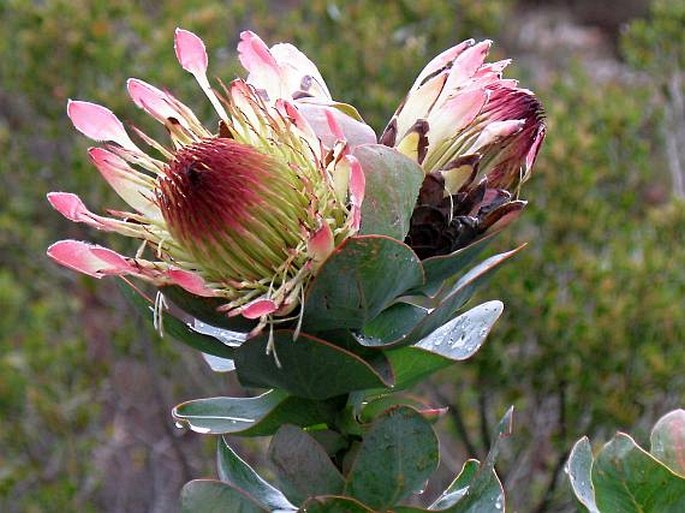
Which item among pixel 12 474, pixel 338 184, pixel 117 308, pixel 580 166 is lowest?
pixel 12 474

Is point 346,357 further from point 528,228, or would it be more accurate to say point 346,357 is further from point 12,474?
point 12,474

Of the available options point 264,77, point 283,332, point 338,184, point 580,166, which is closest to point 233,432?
point 283,332

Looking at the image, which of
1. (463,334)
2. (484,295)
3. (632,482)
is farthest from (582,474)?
(484,295)

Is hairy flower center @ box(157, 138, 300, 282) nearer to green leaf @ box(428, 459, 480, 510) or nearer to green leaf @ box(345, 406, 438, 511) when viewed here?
green leaf @ box(345, 406, 438, 511)

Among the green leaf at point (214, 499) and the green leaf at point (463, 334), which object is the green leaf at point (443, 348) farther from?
the green leaf at point (214, 499)

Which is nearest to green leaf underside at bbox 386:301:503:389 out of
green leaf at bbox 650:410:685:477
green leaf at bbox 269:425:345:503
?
green leaf at bbox 269:425:345:503

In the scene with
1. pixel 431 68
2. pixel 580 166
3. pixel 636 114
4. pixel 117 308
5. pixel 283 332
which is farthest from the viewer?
pixel 117 308

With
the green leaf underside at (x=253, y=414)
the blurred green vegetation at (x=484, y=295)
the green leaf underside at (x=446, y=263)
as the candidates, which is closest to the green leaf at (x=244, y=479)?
the green leaf underside at (x=253, y=414)
